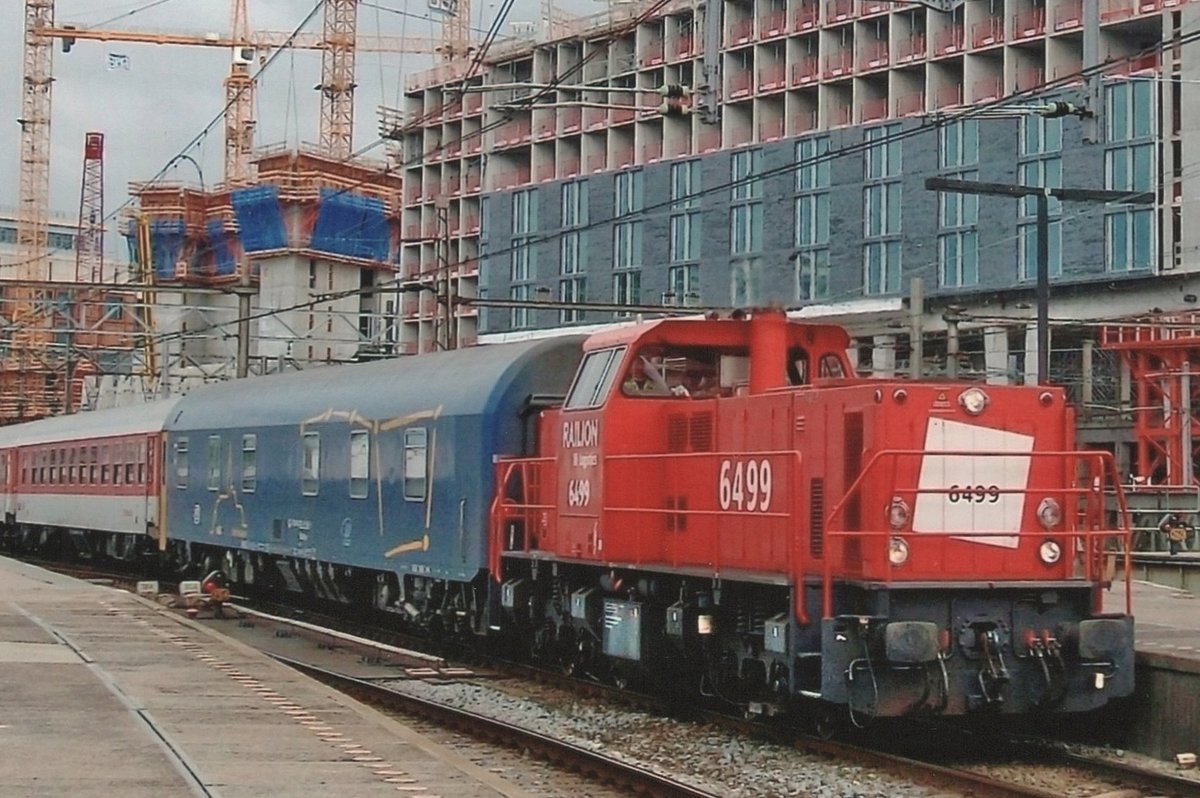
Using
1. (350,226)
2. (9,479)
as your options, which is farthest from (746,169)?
(9,479)

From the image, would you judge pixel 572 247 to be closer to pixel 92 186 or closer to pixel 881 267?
pixel 881 267

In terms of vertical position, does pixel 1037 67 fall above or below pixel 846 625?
above

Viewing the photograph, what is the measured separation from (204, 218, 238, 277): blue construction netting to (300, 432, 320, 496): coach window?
9081 cm

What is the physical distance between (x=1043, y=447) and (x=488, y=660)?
8578 millimetres

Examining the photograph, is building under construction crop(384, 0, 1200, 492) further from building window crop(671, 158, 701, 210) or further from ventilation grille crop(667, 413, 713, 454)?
ventilation grille crop(667, 413, 713, 454)

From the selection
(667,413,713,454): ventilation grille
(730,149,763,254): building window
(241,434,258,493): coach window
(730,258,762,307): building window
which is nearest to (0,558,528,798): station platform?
(667,413,713,454): ventilation grille

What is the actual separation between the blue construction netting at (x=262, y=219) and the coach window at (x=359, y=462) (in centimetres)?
7740

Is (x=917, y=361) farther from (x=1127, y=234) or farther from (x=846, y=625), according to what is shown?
(x=1127, y=234)

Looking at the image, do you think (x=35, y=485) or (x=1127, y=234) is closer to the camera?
(x=35, y=485)

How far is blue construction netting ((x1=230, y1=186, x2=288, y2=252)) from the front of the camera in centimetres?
9844

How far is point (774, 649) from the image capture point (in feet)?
41.8

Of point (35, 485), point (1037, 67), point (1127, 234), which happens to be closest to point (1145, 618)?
point (35, 485)

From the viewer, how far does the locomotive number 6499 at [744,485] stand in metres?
13.5

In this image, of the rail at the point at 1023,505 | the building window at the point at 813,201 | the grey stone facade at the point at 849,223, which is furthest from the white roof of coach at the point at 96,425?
the building window at the point at 813,201
